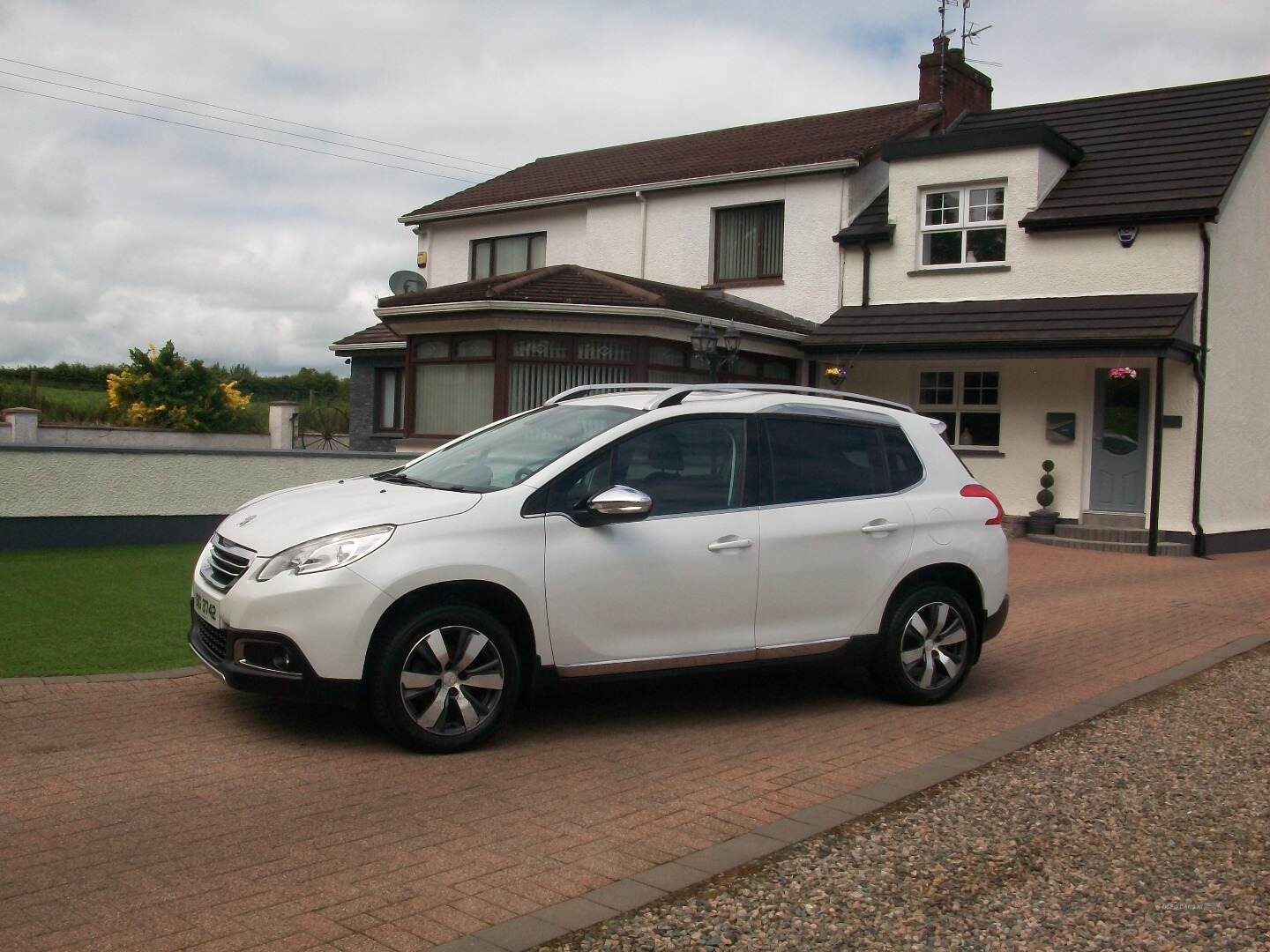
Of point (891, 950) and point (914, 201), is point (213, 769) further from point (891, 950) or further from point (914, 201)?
point (914, 201)

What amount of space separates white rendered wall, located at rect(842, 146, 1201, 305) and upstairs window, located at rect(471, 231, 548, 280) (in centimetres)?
761

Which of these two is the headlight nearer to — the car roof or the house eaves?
the car roof

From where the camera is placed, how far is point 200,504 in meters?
13.8

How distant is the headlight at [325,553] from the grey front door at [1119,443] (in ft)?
51.8

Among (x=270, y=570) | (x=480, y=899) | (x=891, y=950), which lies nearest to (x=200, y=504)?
(x=270, y=570)

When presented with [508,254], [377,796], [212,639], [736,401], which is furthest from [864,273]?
[377,796]

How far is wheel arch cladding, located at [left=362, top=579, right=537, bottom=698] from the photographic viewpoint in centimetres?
577

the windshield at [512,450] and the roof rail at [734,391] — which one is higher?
the roof rail at [734,391]

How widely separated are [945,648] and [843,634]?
0.83 metres

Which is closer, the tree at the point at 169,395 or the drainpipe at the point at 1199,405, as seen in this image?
the drainpipe at the point at 1199,405

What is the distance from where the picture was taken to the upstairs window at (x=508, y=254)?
26281 millimetres

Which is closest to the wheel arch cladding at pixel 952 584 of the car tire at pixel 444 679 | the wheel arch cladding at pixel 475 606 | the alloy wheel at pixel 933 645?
the alloy wheel at pixel 933 645

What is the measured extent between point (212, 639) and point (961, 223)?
54.7ft

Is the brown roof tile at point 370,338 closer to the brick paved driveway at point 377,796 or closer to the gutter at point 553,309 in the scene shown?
the gutter at point 553,309
